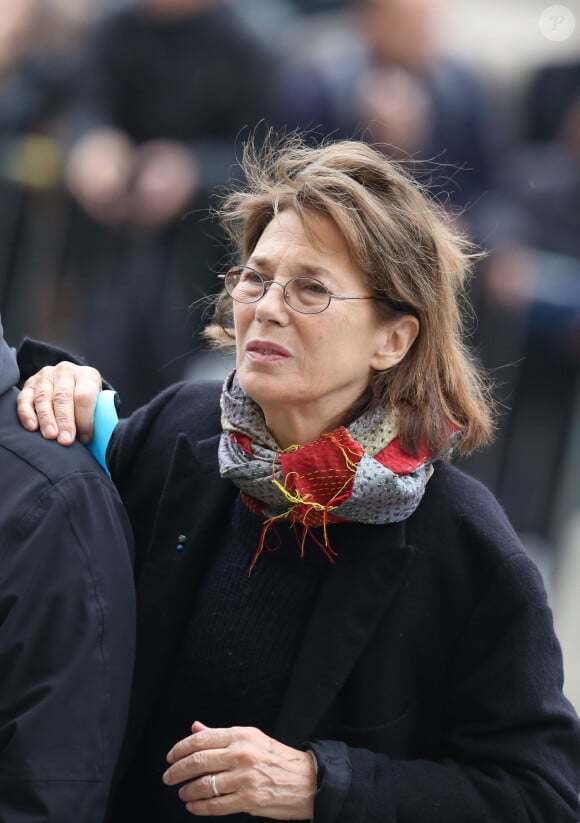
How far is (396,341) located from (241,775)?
95 centimetres

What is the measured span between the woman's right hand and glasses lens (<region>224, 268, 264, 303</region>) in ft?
1.12

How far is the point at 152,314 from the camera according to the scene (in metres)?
4.66

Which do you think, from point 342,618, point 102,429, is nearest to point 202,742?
point 342,618

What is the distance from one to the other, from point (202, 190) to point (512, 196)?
48.0 inches

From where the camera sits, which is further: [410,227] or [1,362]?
[410,227]

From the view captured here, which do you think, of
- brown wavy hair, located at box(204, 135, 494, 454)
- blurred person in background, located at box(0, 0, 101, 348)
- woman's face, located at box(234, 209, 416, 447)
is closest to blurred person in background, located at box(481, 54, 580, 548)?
blurred person in background, located at box(0, 0, 101, 348)

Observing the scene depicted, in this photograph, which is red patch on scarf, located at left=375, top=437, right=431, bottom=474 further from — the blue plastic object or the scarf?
the blue plastic object

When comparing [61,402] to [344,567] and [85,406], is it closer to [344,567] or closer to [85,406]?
[85,406]

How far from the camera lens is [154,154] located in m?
4.76

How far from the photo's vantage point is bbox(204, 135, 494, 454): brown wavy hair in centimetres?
252

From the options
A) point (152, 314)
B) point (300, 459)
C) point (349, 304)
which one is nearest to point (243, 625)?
point (300, 459)

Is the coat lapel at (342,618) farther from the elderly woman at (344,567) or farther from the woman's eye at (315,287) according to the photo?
the woman's eye at (315,287)

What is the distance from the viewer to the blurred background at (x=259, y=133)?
4.70 metres

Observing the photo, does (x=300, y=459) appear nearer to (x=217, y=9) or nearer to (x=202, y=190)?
(x=202, y=190)
